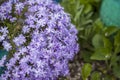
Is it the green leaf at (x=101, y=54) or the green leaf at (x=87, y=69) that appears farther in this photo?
the green leaf at (x=101, y=54)

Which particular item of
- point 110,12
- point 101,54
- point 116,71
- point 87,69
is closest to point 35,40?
point 87,69

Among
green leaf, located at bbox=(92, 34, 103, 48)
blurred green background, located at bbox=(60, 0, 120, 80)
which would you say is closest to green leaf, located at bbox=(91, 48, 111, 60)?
blurred green background, located at bbox=(60, 0, 120, 80)

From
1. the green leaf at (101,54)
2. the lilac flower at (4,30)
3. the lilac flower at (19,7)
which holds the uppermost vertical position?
the lilac flower at (19,7)

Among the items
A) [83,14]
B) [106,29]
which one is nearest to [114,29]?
[106,29]

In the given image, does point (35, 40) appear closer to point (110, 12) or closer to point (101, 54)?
point (101, 54)

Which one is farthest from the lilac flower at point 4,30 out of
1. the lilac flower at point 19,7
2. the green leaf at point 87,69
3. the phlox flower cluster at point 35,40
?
the green leaf at point 87,69

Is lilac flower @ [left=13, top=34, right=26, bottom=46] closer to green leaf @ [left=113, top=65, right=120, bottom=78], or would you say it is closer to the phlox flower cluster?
the phlox flower cluster

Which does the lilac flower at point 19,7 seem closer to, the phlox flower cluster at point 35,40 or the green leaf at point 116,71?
the phlox flower cluster at point 35,40

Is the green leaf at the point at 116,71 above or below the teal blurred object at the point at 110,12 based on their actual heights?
below
